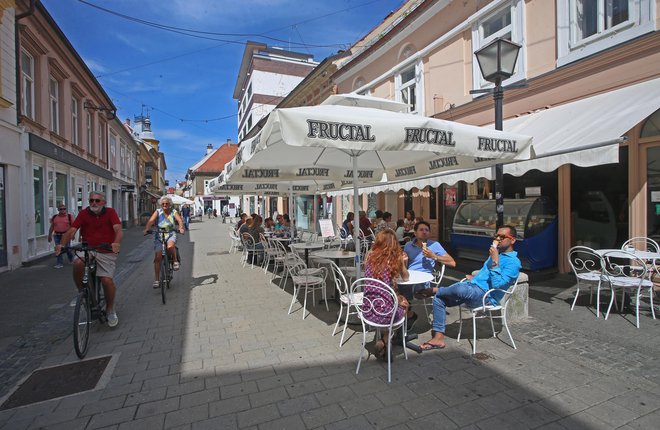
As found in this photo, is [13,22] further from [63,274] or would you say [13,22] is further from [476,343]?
[476,343]

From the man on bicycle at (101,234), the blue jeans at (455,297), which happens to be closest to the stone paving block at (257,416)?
the blue jeans at (455,297)

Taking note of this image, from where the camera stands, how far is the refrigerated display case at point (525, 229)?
6.56 m

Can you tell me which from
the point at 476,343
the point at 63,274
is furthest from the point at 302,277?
the point at 63,274

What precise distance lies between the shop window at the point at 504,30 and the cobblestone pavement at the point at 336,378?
544 centimetres

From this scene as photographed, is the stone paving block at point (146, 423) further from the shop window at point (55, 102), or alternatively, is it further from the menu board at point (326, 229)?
the shop window at point (55, 102)

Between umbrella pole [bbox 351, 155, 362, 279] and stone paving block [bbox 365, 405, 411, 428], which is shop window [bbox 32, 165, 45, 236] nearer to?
umbrella pole [bbox 351, 155, 362, 279]

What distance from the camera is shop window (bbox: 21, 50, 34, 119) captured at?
374 inches

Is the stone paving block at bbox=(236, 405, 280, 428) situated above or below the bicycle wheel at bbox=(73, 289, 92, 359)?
below

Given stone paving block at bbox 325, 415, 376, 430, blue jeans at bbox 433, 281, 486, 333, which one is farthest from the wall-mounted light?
stone paving block at bbox 325, 415, 376, 430

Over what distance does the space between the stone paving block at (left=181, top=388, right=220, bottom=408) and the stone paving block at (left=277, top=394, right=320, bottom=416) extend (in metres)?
0.55

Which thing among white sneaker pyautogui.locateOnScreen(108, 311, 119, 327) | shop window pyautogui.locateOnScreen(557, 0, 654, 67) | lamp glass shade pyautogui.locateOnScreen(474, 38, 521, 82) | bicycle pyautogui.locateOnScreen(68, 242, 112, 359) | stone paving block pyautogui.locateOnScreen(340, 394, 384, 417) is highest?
shop window pyautogui.locateOnScreen(557, 0, 654, 67)

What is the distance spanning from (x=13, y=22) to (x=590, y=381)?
1282cm

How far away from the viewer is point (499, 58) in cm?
469

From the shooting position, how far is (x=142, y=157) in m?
35.4
